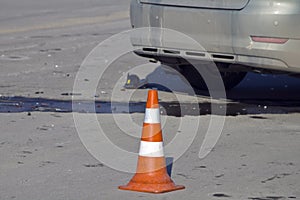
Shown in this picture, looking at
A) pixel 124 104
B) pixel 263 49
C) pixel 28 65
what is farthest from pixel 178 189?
pixel 28 65

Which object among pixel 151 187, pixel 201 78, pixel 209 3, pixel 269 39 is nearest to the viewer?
pixel 151 187

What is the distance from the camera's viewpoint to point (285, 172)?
693 centimetres

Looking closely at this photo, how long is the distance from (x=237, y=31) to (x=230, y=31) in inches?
3.0

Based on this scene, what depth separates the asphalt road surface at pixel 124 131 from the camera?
6.53 metres

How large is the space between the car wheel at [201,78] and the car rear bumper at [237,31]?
3.68 ft

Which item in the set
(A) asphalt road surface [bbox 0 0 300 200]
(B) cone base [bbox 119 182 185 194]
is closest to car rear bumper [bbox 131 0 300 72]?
(A) asphalt road surface [bbox 0 0 300 200]

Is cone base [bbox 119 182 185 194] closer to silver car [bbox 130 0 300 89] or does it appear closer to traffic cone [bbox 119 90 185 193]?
traffic cone [bbox 119 90 185 193]

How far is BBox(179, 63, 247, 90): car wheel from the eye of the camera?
33.7 feet

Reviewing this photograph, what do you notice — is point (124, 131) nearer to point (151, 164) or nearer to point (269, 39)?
point (269, 39)

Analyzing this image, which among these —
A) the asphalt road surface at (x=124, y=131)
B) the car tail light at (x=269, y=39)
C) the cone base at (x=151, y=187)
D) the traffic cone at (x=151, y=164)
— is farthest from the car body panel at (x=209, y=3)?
the cone base at (x=151, y=187)

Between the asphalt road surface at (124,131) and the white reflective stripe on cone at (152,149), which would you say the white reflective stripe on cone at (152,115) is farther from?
the asphalt road surface at (124,131)

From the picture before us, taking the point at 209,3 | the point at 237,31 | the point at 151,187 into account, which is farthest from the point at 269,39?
the point at 151,187

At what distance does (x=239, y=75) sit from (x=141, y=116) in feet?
5.98

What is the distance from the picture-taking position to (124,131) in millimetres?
8281
